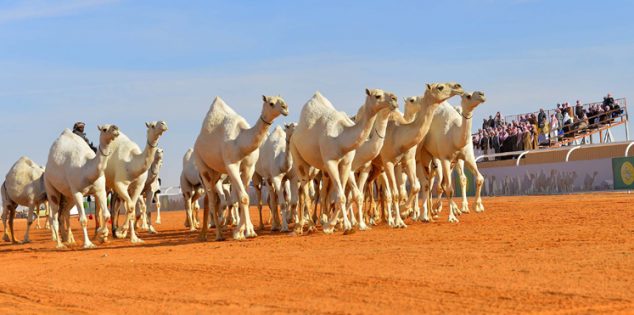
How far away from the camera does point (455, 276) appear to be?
11.1 meters

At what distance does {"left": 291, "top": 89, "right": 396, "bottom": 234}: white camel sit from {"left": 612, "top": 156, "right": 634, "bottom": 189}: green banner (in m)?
18.1

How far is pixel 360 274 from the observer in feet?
38.4

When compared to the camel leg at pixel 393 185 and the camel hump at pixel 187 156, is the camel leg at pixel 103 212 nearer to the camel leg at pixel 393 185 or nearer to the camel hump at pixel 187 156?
the camel leg at pixel 393 185

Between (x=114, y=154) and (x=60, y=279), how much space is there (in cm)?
880

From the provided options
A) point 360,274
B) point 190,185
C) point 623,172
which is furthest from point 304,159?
point 623,172

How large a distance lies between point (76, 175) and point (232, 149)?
3492 mm

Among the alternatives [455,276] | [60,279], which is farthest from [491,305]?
[60,279]

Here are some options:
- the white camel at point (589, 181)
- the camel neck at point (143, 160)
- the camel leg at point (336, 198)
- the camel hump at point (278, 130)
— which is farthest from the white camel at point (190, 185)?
the white camel at point (589, 181)

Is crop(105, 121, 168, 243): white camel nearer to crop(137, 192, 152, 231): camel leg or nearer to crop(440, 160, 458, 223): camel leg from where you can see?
crop(137, 192, 152, 231): camel leg

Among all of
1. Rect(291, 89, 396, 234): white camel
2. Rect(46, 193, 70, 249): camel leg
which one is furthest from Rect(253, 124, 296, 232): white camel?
Rect(46, 193, 70, 249): camel leg

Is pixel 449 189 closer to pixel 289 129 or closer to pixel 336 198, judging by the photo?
pixel 336 198

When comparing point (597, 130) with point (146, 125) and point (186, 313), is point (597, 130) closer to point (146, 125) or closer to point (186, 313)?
point (146, 125)

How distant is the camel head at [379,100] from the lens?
18812 millimetres

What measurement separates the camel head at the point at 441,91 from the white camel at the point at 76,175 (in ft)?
21.6
